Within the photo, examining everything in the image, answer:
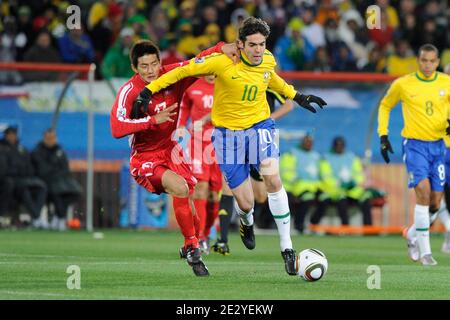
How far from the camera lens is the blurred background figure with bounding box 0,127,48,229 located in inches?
854

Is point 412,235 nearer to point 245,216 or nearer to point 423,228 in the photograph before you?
point 423,228

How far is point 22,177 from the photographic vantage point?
71.6ft

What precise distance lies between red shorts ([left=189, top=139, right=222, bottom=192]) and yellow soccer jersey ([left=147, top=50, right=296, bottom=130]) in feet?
10.6

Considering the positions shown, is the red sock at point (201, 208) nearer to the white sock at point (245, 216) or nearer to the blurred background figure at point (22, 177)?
the white sock at point (245, 216)

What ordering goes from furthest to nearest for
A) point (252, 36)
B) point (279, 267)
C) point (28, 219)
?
point (28, 219) → point (279, 267) → point (252, 36)

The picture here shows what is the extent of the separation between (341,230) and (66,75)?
5749 mm

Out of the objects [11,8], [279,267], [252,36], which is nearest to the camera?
[252,36]

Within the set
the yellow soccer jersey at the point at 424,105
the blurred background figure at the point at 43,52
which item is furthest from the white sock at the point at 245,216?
the blurred background figure at the point at 43,52

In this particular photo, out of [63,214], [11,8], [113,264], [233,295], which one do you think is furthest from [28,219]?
[233,295]

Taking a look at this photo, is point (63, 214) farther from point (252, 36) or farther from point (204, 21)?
point (252, 36)

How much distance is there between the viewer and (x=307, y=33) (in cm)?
2598

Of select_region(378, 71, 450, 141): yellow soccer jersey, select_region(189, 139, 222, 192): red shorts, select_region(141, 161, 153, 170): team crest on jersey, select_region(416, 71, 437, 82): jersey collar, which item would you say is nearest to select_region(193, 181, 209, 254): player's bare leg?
select_region(189, 139, 222, 192): red shorts

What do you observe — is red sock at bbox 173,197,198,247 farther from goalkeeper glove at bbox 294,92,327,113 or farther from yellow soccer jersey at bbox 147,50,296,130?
goalkeeper glove at bbox 294,92,327,113

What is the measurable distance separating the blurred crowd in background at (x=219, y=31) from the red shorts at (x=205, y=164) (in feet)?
21.6
